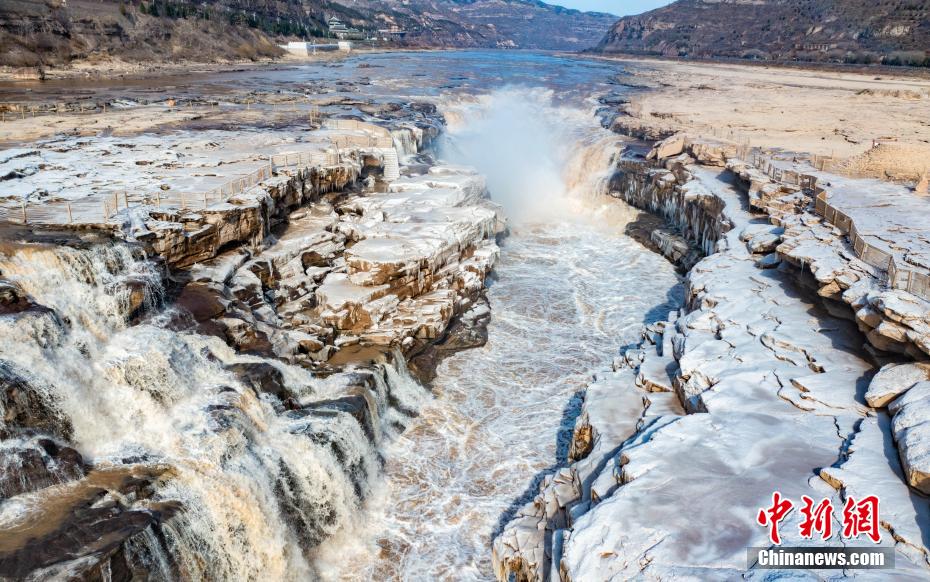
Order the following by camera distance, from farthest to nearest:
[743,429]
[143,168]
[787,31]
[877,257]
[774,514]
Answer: [787,31] < [143,168] < [877,257] < [743,429] < [774,514]

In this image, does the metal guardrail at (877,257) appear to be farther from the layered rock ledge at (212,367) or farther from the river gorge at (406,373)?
the layered rock ledge at (212,367)

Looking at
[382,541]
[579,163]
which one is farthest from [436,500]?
[579,163]

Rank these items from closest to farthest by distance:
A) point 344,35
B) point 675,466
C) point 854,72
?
1. point 675,466
2. point 854,72
3. point 344,35

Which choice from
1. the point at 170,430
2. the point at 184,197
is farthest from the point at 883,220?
the point at 184,197

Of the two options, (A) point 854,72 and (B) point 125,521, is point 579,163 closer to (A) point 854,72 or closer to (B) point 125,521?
(B) point 125,521

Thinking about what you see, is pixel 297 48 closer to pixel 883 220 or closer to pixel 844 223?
pixel 844 223

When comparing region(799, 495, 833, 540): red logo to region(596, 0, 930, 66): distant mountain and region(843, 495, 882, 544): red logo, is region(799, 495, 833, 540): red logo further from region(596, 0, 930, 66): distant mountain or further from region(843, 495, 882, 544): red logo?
region(596, 0, 930, 66): distant mountain
